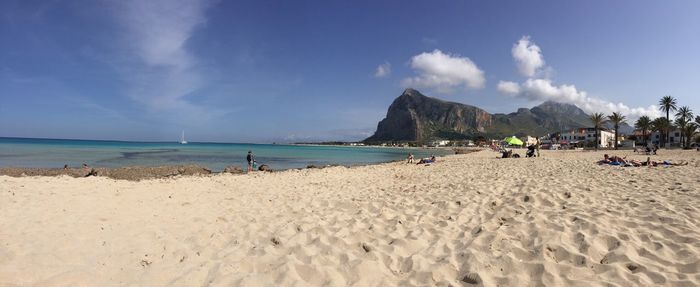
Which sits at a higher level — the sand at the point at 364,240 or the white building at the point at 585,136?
the white building at the point at 585,136

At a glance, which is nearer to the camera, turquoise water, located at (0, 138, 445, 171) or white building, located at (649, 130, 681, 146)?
turquoise water, located at (0, 138, 445, 171)

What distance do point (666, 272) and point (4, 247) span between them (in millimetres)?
8045

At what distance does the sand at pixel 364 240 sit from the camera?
390 centimetres

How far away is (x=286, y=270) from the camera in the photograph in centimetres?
419

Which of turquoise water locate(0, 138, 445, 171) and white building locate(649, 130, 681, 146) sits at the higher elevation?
white building locate(649, 130, 681, 146)

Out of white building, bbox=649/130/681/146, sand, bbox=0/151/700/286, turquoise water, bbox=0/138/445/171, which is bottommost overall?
turquoise water, bbox=0/138/445/171

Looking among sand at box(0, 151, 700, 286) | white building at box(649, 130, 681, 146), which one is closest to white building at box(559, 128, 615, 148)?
white building at box(649, 130, 681, 146)

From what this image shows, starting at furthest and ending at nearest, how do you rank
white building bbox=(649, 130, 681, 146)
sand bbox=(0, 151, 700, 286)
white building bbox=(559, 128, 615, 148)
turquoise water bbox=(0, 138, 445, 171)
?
white building bbox=(559, 128, 615, 148), white building bbox=(649, 130, 681, 146), turquoise water bbox=(0, 138, 445, 171), sand bbox=(0, 151, 700, 286)

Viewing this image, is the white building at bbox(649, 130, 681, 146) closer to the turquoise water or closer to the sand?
the turquoise water

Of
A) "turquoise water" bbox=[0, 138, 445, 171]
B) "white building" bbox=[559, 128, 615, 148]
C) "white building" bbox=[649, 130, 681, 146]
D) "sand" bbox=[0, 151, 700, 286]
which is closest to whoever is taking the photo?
"sand" bbox=[0, 151, 700, 286]

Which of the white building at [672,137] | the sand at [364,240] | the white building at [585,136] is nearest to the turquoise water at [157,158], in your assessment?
the sand at [364,240]

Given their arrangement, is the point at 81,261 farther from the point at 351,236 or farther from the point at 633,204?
the point at 633,204

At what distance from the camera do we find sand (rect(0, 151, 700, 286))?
3904 mm

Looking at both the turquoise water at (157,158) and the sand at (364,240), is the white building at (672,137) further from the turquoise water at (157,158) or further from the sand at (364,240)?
the sand at (364,240)
